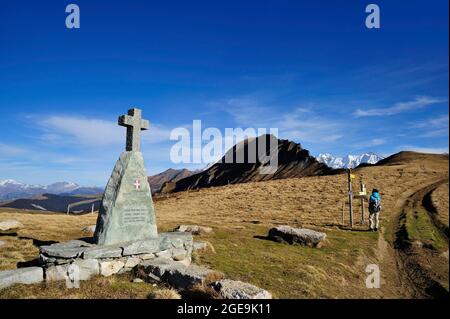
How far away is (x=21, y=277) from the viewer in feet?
30.0

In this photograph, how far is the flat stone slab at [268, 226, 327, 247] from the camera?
1627 cm

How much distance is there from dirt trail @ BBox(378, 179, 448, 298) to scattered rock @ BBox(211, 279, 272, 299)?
161 inches

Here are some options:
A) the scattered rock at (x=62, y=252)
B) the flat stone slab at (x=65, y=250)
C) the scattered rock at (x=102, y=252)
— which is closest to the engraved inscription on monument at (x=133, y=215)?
the scattered rock at (x=102, y=252)

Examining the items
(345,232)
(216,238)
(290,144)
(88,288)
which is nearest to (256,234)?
(216,238)

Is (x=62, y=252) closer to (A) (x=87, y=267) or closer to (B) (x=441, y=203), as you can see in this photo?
(A) (x=87, y=267)

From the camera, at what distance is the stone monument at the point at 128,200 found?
38.7 feet

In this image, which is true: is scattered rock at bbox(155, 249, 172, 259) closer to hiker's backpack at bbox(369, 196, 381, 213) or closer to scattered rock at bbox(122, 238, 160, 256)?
scattered rock at bbox(122, 238, 160, 256)

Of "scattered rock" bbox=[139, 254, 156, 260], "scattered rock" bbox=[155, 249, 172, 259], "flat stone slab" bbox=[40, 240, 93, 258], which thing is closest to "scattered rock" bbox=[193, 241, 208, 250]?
"scattered rock" bbox=[155, 249, 172, 259]

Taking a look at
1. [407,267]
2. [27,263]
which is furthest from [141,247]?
[407,267]

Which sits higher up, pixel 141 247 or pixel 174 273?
pixel 141 247

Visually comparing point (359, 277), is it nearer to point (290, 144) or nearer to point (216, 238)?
point (216, 238)

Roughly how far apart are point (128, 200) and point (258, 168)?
140581mm
